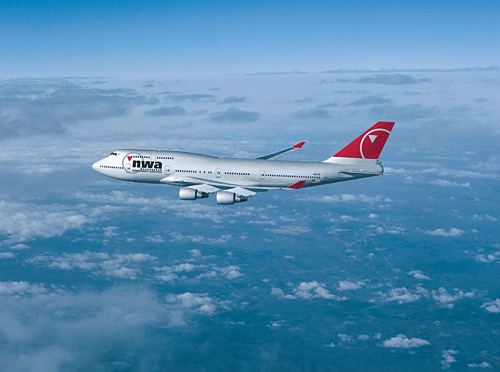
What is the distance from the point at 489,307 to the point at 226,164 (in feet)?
613

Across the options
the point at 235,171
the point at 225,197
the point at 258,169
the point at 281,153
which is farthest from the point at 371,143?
the point at 225,197

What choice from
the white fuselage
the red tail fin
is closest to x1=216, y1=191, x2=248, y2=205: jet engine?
the white fuselage

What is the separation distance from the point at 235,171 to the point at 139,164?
51.8 feet

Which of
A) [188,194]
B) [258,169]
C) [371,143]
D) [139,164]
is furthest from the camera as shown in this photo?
[139,164]

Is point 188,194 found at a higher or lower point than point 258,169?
lower

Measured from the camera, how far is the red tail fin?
5931 centimetres

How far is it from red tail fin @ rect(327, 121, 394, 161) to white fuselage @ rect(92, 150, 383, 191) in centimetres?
166

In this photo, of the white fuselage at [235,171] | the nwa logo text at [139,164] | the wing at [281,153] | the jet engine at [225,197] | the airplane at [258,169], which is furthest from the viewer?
the wing at [281,153]

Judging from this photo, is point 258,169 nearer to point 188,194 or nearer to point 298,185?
point 298,185

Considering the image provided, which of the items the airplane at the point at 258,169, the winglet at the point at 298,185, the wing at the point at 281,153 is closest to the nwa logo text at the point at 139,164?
the airplane at the point at 258,169

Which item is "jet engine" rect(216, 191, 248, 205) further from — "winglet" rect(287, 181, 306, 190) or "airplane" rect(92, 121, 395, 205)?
"winglet" rect(287, 181, 306, 190)

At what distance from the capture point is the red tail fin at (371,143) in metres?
59.3

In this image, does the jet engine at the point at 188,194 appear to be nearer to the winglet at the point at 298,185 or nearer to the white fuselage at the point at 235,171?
the white fuselage at the point at 235,171

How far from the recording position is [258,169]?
198 ft
